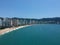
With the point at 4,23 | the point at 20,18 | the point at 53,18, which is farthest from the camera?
the point at 53,18

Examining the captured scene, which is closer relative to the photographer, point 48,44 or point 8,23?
point 48,44

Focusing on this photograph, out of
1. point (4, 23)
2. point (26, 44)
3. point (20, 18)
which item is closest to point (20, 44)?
point (26, 44)

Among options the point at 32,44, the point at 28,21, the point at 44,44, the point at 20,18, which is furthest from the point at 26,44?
the point at 28,21

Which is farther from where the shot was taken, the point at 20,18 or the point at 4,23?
the point at 20,18

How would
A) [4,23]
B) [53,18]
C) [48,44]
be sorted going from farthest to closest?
[53,18]
[4,23]
[48,44]

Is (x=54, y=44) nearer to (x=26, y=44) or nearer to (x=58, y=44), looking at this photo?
(x=58, y=44)

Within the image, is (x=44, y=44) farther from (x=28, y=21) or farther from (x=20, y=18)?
(x=28, y=21)

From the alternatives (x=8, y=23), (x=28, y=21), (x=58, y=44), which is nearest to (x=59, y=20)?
(x=28, y=21)

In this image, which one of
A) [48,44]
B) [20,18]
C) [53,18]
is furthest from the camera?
[53,18]

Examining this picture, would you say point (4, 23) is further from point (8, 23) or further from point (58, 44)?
point (58, 44)
